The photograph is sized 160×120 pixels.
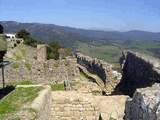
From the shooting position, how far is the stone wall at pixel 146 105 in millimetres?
7715

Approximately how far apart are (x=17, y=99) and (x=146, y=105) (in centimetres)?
554

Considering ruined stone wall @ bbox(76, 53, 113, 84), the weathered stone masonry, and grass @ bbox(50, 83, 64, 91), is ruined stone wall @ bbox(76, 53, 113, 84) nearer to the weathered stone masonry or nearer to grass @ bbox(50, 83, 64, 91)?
the weathered stone masonry

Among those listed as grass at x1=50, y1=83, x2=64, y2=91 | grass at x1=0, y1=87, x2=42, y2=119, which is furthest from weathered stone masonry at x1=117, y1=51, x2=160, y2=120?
grass at x1=0, y1=87, x2=42, y2=119

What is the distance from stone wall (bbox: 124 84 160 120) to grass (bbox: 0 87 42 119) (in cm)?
292

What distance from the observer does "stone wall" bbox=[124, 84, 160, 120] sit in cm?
771

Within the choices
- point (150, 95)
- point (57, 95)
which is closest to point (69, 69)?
point (57, 95)

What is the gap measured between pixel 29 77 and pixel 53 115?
345 inches

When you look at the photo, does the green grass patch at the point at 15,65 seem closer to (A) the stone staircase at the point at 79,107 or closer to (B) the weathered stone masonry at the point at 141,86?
(B) the weathered stone masonry at the point at 141,86

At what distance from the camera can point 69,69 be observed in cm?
2431

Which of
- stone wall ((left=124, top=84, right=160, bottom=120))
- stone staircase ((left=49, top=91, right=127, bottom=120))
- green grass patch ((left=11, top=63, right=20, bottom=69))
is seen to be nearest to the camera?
stone wall ((left=124, top=84, right=160, bottom=120))

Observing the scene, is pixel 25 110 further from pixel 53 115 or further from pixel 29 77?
pixel 29 77

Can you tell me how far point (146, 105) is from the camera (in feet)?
27.0

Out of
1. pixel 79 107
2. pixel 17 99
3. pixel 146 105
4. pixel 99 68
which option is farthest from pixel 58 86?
pixel 146 105

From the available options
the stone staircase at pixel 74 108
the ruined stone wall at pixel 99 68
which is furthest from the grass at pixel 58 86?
the stone staircase at pixel 74 108
